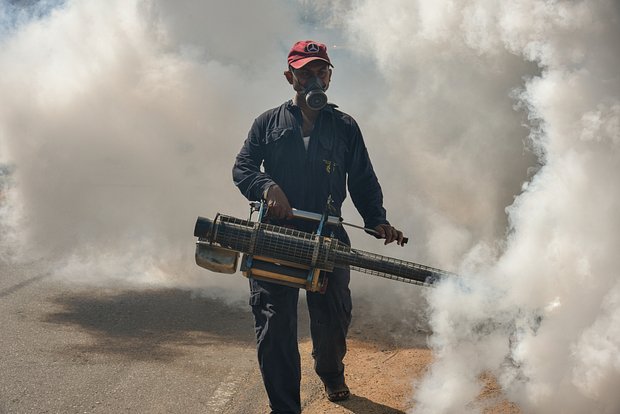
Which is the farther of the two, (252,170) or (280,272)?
(252,170)

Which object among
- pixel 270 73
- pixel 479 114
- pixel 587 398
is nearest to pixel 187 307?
pixel 587 398

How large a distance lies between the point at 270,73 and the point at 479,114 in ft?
12.5

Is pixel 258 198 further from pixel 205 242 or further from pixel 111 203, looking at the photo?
pixel 111 203

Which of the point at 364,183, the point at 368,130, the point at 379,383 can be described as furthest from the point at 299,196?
the point at 368,130

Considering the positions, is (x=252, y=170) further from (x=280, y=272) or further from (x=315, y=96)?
(x=280, y=272)

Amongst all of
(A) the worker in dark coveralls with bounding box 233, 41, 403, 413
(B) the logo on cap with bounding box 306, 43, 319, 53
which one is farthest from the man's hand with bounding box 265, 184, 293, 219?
(B) the logo on cap with bounding box 306, 43, 319, 53

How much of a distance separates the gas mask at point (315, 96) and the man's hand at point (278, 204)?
0.53 metres

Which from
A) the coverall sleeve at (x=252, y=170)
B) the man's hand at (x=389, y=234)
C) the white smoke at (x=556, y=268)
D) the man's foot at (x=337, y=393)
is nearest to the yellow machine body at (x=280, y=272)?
the coverall sleeve at (x=252, y=170)

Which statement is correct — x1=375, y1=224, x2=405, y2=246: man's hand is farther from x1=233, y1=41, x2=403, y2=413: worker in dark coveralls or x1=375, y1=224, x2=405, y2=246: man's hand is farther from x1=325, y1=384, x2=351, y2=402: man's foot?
x1=325, y1=384, x2=351, y2=402: man's foot

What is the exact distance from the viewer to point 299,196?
357 cm

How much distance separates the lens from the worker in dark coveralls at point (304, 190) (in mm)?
3350

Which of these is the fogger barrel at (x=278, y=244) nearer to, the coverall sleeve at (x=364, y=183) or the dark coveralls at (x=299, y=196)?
the dark coveralls at (x=299, y=196)

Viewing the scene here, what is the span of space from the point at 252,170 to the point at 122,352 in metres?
1.92

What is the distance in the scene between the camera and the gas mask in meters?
3.48
